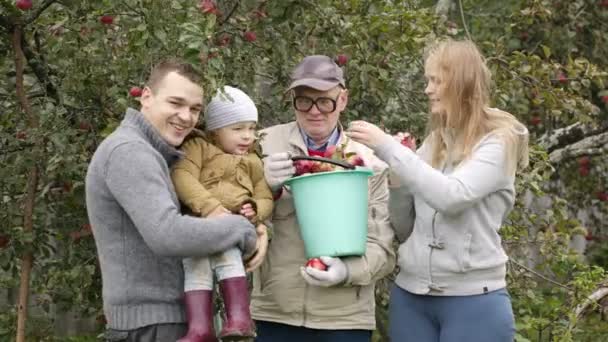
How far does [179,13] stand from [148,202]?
1020 mm

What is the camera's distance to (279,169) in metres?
3.27

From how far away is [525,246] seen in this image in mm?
5164

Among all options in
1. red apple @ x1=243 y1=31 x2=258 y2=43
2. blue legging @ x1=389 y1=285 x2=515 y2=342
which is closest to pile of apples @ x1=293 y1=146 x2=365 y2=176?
blue legging @ x1=389 y1=285 x2=515 y2=342

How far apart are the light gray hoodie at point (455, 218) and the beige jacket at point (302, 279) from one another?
0.11 meters

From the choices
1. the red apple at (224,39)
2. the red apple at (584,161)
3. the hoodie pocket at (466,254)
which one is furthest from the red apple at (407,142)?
the red apple at (584,161)

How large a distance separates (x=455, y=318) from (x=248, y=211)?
2.32ft

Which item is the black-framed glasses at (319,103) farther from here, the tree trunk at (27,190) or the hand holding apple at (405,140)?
the tree trunk at (27,190)

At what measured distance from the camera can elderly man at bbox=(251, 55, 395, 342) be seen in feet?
11.1

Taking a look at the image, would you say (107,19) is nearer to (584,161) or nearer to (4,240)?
(4,240)

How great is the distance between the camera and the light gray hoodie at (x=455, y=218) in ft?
10.3

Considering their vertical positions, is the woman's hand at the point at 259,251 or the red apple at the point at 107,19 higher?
the red apple at the point at 107,19

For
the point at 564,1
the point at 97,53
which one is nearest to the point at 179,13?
the point at 97,53

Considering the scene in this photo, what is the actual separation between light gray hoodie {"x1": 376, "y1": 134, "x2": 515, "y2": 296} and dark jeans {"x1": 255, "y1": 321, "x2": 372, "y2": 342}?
0.23 meters

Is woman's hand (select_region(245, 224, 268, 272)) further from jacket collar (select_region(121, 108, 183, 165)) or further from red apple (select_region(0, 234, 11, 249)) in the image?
red apple (select_region(0, 234, 11, 249))
